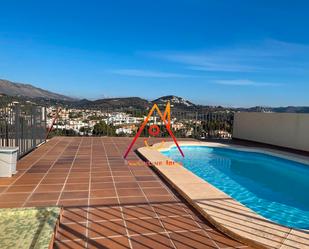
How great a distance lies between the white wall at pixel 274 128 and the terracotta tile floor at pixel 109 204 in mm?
6177

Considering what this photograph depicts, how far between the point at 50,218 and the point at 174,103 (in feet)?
34.0

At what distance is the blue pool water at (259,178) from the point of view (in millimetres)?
4719

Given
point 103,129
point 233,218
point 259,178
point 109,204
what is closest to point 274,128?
point 259,178

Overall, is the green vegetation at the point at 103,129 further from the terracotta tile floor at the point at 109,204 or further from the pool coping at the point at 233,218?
the pool coping at the point at 233,218

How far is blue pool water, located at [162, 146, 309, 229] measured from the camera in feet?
15.5

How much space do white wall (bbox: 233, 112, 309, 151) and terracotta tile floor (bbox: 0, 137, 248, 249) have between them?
20.3 feet

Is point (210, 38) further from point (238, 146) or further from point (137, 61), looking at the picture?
point (238, 146)

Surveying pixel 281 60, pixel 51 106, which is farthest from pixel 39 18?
pixel 281 60

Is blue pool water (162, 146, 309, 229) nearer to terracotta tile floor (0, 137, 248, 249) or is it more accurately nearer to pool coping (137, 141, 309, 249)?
pool coping (137, 141, 309, 249)

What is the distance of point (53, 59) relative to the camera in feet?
51.6

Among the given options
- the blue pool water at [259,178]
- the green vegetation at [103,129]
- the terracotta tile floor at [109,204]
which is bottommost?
the blue pool water at [259,178]

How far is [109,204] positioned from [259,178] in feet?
15.3

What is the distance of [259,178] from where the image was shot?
7000mm

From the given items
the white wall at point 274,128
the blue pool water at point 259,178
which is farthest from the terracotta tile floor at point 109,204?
the white wall at point 274,128
